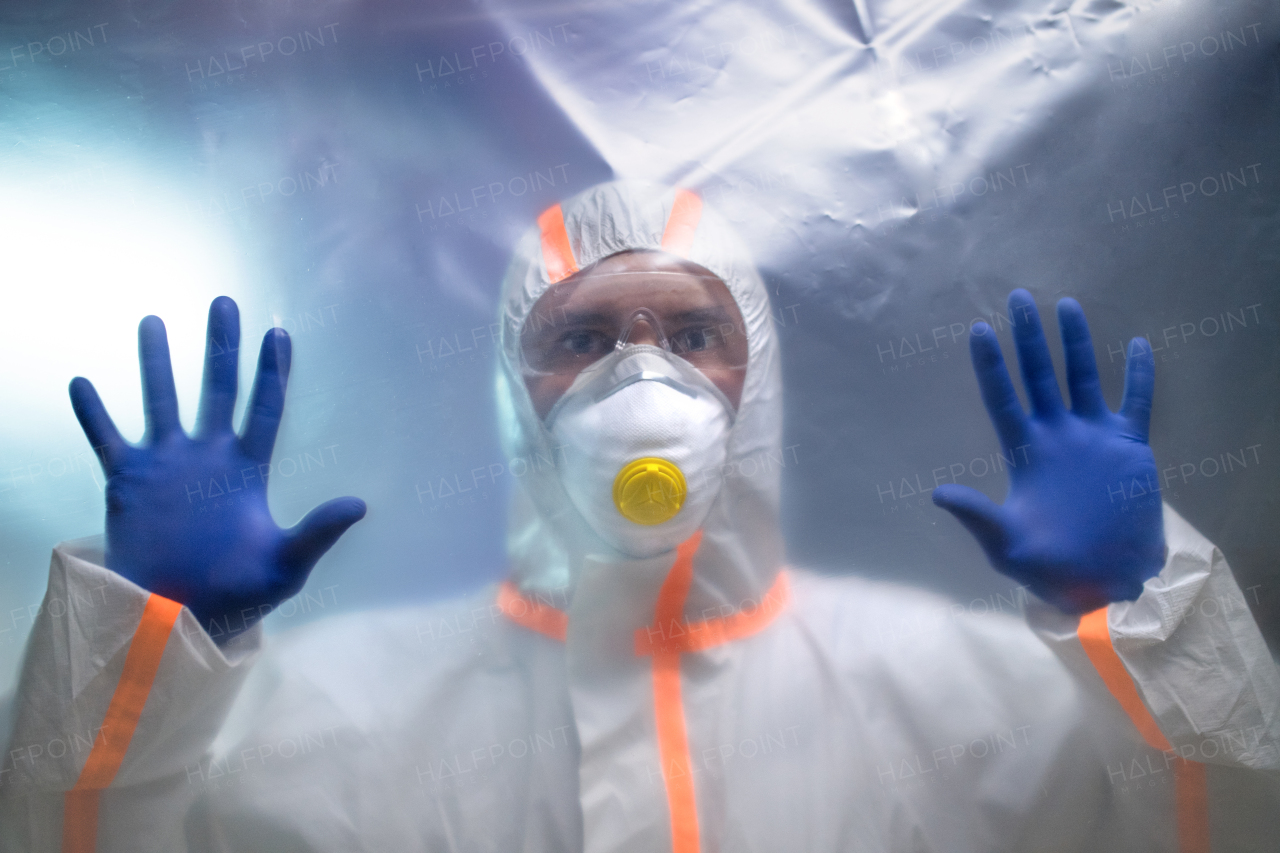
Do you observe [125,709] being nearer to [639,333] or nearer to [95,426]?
[95,426]

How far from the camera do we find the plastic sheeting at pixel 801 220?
100 centimetres

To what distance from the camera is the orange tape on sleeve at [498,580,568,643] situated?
3.13 ft

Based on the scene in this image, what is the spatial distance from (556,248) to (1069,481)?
0.68 meters

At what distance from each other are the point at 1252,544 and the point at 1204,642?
360 mm

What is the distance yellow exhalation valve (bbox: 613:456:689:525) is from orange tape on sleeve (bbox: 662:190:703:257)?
0.96 ft

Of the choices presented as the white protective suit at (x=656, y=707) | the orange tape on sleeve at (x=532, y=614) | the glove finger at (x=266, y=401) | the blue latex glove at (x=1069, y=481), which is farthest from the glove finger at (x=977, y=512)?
the glove finger at (x=266, y=401)

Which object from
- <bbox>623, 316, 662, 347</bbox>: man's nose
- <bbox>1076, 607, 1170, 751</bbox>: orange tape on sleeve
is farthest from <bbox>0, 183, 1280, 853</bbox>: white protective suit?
<bbox>623, 316, 662, 347</bbox>: man's nose

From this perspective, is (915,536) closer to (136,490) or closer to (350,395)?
(350,395)

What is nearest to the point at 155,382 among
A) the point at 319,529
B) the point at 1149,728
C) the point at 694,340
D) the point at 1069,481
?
the point at 319,529

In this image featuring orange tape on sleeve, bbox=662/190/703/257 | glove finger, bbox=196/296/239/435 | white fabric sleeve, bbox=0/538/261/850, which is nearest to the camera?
white fabric sleeve, bbox=0/538/261/850

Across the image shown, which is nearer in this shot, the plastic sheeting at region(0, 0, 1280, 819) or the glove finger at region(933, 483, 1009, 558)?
the glove finger at region(933, 483, 1009, 558)

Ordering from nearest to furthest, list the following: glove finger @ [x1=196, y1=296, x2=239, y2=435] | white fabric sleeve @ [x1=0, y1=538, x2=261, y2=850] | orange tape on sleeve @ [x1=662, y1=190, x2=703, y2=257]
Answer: white fabric sleeve @ [x1=0, y1=538, x2=261, y2=850] → glove finger @ [x1=196, y1=296, x2=239, y2=435] → orange tape on sleeve @ [x1=662, y1=190, x2=703, y2=257]

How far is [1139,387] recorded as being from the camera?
856 millimetres

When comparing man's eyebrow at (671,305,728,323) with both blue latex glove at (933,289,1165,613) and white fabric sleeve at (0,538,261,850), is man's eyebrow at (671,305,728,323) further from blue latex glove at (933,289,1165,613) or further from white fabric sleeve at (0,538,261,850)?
white fabric sleeve at (0,538,261,850)
